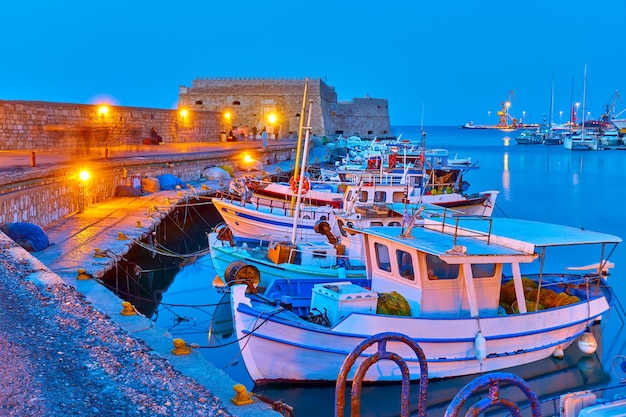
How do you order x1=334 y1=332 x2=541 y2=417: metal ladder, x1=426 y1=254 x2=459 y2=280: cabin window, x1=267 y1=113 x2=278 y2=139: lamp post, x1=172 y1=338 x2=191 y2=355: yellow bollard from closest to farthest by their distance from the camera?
x1=334 y1=332 x2=541 y2=417: metal ladder → x1=172 y1=338 x2=191 y2=355: yellow bollard → x1=426 y1=254 x2=459 y2=280: cabin window → x1=267 y1=113 x2=278 y2=139: lamp post

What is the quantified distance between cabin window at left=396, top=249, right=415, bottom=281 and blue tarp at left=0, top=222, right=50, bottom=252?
6.48 meters

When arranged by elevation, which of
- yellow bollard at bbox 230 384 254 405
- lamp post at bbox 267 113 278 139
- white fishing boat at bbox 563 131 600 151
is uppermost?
lamp post at bbox 267 113 278 139

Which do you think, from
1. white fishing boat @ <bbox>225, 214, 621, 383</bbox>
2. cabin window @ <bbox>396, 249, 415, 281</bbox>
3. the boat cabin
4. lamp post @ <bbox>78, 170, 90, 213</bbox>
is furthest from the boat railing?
lamp post @ <bbox>78, 170, 90, 213</bbox>

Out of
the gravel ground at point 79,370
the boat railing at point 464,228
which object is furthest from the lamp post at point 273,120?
the gravel ground at point 79,370

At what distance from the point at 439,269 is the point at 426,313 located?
574 millimetres

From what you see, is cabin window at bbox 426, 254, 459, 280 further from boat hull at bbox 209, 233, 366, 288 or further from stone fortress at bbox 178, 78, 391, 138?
stone fortress at bbox 178, 78, 391, 138

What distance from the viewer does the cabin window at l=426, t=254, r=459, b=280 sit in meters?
8.03

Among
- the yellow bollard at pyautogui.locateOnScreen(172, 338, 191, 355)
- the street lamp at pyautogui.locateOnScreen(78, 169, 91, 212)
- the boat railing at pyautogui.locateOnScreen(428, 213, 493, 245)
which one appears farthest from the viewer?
the street lamp at pyautogui.locateOnScreen(78, 169, 91, 212)

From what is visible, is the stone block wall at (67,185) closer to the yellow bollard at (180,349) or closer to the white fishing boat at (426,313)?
the white fishing boat at (426,313)

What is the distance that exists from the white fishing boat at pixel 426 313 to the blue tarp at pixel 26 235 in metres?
4.69

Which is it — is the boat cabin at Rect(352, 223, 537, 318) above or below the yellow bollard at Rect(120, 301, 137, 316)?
above

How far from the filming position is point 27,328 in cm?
627

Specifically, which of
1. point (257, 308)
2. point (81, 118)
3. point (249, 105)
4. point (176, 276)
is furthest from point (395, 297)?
point (249, 105)

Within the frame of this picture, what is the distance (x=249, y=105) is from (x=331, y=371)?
148ft
